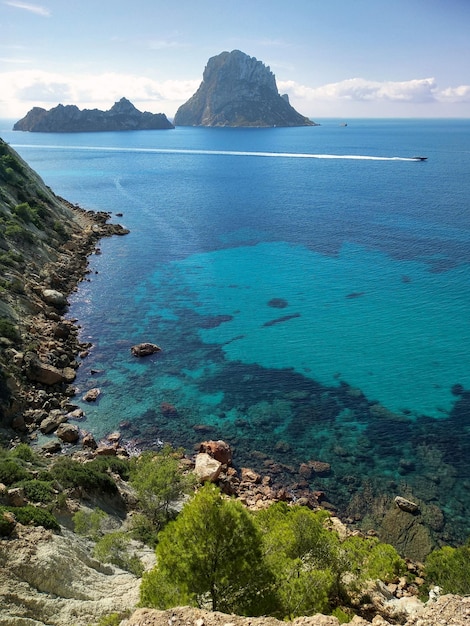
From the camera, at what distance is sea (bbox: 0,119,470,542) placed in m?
39.2

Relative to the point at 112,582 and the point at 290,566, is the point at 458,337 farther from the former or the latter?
the point at 112,582

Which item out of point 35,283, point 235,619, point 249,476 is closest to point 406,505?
point 249,476

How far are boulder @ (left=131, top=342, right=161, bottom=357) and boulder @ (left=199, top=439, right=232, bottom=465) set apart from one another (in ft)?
57.6

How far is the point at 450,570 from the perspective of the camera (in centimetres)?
2503

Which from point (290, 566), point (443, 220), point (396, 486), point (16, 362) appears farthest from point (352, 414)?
point (443, 220)

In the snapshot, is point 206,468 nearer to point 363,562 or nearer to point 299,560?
point 363,562

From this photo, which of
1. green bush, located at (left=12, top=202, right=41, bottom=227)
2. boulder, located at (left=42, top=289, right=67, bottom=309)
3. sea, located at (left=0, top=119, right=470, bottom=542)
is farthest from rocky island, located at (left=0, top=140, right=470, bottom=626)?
green bush, located at (left=12, top=202, right=41, bottom=227)

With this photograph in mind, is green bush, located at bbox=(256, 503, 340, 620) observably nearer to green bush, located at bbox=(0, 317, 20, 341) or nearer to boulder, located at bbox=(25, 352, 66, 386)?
boulder, located at bbox=(25, 352, 66, 386)

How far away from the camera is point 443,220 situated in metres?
105

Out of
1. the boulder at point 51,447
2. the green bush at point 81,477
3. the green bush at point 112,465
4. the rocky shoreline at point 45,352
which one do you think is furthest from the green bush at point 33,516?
the rocky shoreline at point 45,352

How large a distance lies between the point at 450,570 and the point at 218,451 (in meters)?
19.1

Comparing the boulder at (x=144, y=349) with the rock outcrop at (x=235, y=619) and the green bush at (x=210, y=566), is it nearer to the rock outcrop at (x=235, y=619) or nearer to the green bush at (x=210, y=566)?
the green bush at (x=210, y=566)

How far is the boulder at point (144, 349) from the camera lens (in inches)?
2112

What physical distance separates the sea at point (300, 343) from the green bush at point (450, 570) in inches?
267
